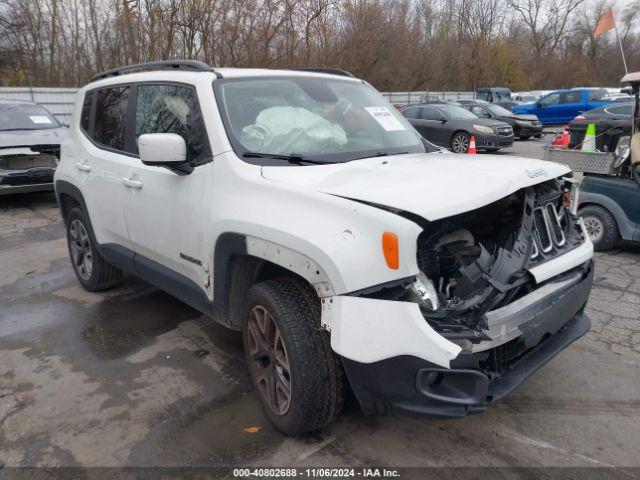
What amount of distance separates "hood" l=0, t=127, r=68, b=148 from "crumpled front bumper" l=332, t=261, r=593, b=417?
7887 millimetres

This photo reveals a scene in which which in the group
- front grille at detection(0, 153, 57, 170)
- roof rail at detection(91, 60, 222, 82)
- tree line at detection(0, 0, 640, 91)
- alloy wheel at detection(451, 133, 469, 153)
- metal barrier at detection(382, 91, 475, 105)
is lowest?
alloy wheel at detection(451, 133, 469, 153)

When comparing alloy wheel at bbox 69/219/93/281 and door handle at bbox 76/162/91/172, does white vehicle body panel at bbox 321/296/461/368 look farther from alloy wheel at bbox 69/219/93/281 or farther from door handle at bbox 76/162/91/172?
alloy wheel at bbox 69/219/93/281

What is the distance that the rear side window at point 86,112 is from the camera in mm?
4637

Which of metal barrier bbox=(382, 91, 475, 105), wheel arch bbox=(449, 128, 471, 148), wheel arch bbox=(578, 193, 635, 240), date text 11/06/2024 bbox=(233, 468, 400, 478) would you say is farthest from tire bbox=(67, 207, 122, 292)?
metal barrier bbox=(382, 91, 475, 105)

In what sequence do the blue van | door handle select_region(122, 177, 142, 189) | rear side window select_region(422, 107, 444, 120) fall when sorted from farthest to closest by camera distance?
the blue van < rear side window select_region(422, 107, 444, 120) < door handle select_region(122, 177, 142, 189)

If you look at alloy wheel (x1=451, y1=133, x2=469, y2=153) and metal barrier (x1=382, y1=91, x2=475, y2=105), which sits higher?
metal barrier (x1=382, y1=91, x2=475, y2=105)

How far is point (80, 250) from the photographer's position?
5.06 meters

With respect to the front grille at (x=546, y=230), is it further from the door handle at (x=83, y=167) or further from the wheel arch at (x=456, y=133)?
the wheel arch at (x=456, y=133)

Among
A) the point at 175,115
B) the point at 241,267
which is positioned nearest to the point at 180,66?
the point at 175,115

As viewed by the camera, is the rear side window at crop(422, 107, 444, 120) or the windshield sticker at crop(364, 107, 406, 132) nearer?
the windshield sticker at crop(364, 107, 406, 132)

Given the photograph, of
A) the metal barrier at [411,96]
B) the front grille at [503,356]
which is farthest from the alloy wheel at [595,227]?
the metal barrier at [411,96]

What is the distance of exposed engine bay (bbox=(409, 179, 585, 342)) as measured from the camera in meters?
2.29

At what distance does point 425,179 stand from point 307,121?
1.06 m

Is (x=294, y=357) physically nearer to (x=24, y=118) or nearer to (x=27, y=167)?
(x=27, y=167)
